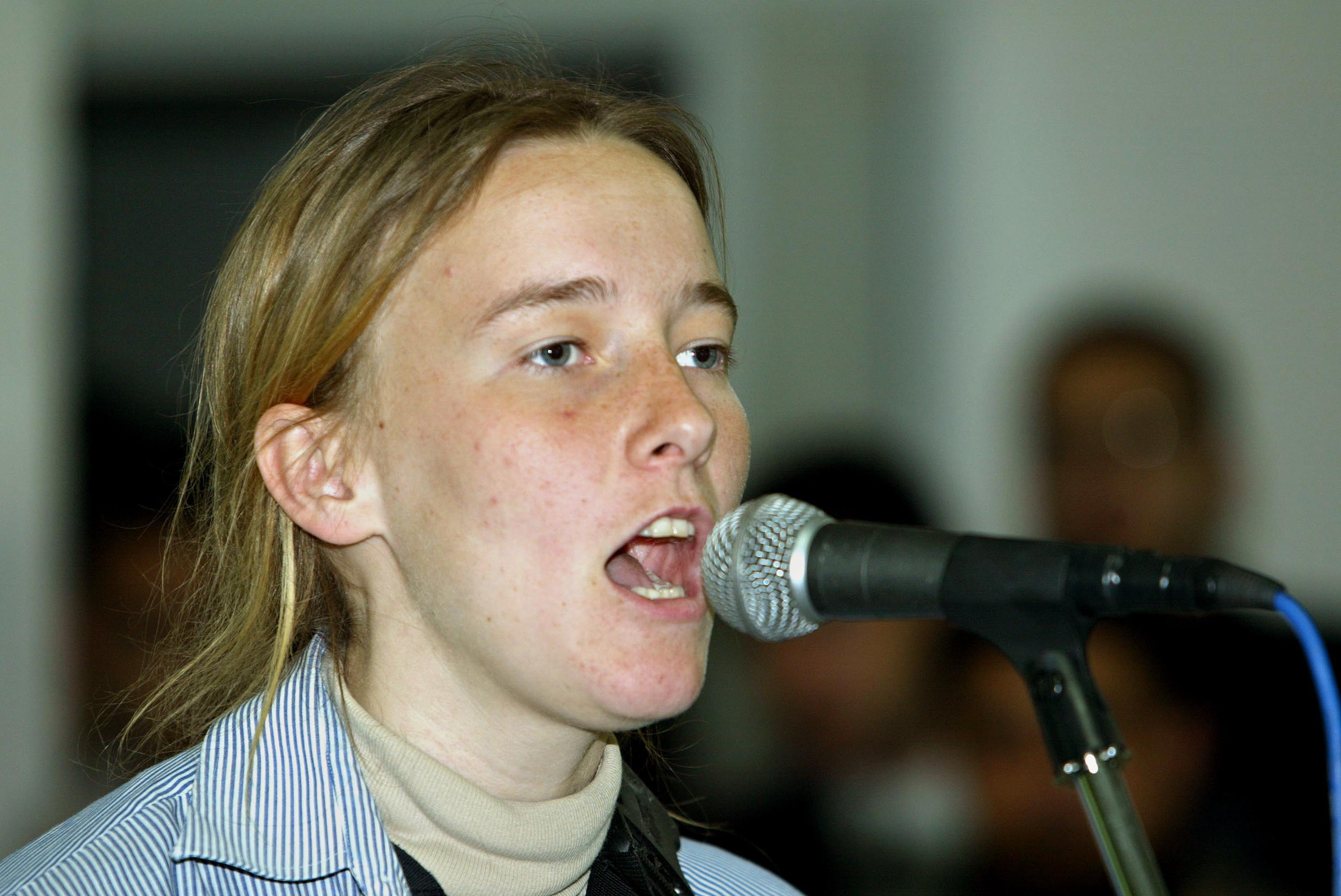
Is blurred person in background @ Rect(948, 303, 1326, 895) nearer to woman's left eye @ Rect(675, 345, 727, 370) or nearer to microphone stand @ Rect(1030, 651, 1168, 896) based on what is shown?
woman's left eye @ Rect(675, 345, 727, 370)

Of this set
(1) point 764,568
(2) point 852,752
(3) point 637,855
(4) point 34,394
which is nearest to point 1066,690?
(1) point 764,568

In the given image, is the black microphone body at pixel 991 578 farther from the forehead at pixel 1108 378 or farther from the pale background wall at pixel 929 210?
the pale background wall at pixel 929 210

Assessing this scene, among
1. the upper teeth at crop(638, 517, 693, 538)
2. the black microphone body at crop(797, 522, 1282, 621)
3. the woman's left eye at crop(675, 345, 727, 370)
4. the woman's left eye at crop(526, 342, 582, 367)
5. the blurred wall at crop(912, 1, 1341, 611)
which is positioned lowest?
the black microphone body at crop(797, 522, 1282, 621)

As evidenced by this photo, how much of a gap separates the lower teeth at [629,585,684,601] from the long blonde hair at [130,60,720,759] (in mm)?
383

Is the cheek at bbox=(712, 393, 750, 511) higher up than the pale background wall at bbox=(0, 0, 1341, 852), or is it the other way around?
the pale background wall at bbox=(0, 0, 1341, 852)

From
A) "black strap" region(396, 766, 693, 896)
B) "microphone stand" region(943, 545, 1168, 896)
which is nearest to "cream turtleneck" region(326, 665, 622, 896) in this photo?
"black strap" region(396, 766, 693, 896)

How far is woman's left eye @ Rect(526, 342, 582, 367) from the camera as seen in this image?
143 centimetres

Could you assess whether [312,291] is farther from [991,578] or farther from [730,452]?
[991,578]

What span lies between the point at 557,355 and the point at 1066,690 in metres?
0.66

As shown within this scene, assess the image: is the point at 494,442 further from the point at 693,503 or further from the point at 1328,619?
the point at 1328,619

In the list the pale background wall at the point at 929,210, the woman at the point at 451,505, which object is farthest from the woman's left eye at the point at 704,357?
the pale background wall at the point at 929,210

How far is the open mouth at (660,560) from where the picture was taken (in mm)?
1425

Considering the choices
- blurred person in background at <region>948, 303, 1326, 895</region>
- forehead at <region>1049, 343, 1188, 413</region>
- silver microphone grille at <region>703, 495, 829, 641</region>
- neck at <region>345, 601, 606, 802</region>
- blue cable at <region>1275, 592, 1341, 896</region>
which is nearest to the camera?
blue cable at <region>1275, 592, 1341, 896</region>

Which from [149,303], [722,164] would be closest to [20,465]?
[149,303]
